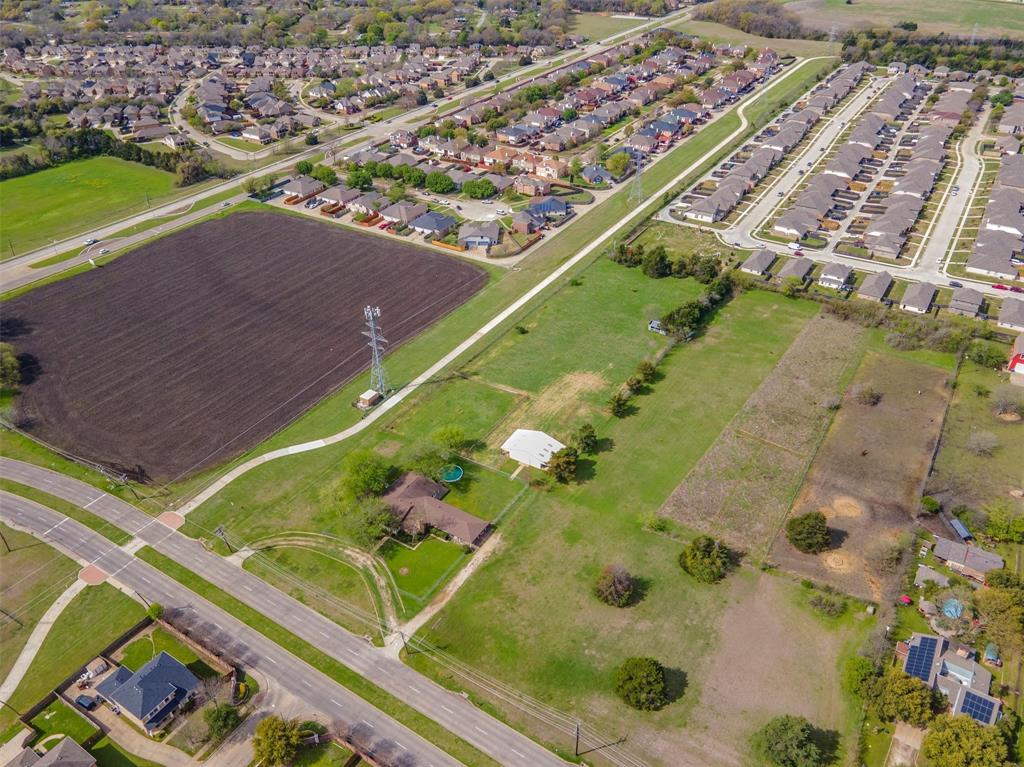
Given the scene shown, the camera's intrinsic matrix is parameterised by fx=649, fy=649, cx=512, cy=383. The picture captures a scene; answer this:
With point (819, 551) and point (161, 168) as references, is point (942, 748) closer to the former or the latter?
point (819, 551)

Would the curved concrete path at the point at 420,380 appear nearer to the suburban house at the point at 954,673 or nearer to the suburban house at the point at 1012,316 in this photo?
the suburban house at the point at 954,673

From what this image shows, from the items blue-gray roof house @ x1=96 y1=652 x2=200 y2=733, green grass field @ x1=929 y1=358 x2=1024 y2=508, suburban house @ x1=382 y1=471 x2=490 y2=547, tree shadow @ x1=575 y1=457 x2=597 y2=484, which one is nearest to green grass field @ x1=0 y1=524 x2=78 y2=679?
blue-gray roof house @ x1=96 y1=652 x2=200 y2=733

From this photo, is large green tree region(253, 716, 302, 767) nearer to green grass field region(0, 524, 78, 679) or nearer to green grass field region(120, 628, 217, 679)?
green grass field region(120, 628, 217, 679)

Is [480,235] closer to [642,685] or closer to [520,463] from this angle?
[520,463]

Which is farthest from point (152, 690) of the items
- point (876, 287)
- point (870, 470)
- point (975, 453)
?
point (876, 287)

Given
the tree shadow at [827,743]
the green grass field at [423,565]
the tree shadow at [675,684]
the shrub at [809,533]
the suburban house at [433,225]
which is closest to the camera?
the tree shadow at [827,743]

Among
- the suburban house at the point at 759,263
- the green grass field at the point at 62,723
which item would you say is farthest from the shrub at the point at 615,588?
the suburban house at the point at 759,263
